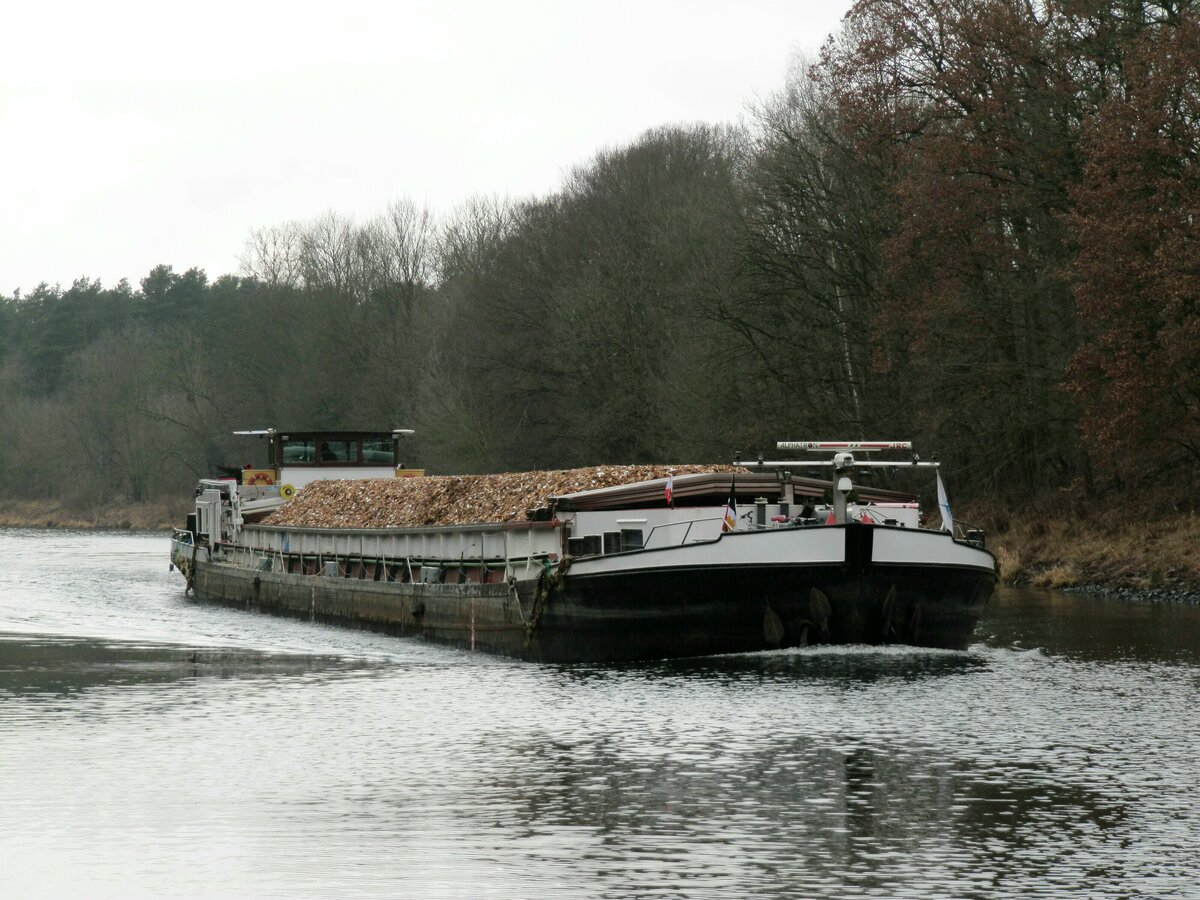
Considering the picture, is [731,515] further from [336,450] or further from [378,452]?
[336,450]

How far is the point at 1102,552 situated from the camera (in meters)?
35.2

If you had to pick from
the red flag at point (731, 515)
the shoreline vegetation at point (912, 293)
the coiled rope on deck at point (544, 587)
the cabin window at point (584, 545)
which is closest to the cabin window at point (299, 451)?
the shoreline vegetation at point (912, 293)

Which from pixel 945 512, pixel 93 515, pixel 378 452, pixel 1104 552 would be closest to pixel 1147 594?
pixel 1104 552

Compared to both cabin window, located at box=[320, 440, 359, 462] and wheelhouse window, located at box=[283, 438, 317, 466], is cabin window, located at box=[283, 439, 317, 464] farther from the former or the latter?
cabin window, located at box=[320, 440, 359, 462]

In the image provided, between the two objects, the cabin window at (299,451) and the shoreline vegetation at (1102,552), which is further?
the cabin window at (299,451)

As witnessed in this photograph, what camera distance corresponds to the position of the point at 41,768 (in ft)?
47.6

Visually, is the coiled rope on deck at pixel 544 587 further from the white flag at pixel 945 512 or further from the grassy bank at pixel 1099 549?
the grassy bank at pixel 1099 549

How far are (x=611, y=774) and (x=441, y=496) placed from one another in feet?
52.8

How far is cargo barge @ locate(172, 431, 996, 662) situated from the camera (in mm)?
20547

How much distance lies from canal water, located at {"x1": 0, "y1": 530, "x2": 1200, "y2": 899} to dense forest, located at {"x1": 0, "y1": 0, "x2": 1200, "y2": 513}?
1058cm

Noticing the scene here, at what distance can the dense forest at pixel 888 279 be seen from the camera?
32.2 metres

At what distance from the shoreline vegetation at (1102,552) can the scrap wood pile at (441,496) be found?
8.15 m

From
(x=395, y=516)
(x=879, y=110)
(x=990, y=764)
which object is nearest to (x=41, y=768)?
(x=990, y=764)

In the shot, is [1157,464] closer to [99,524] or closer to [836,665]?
[836,665]
